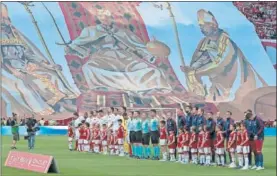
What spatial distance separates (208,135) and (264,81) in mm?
42911

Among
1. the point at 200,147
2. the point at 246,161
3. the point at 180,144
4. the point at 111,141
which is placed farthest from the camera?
the point at 111,141

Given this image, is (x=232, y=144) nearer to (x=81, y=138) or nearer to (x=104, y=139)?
(x=104, y=139)

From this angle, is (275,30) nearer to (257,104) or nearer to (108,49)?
(257,104)

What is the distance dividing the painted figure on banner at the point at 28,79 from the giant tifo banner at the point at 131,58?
0.08 m

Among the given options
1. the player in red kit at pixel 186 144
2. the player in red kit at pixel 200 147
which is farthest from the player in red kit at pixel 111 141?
the player in red kit at pixel 200 147

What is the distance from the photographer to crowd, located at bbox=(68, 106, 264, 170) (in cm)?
2178

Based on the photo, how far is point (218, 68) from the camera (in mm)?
68188

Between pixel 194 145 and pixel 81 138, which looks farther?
pixel 81 138

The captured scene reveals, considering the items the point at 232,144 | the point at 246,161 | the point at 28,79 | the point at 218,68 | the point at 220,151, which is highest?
the point at 218,68

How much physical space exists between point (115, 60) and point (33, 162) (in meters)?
46.8

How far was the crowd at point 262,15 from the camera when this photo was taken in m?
65.2

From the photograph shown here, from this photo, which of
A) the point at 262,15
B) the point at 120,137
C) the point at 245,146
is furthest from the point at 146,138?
the point at 262,15

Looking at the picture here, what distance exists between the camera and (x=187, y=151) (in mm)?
23891

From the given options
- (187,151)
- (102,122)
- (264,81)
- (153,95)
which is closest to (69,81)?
(153,95)
